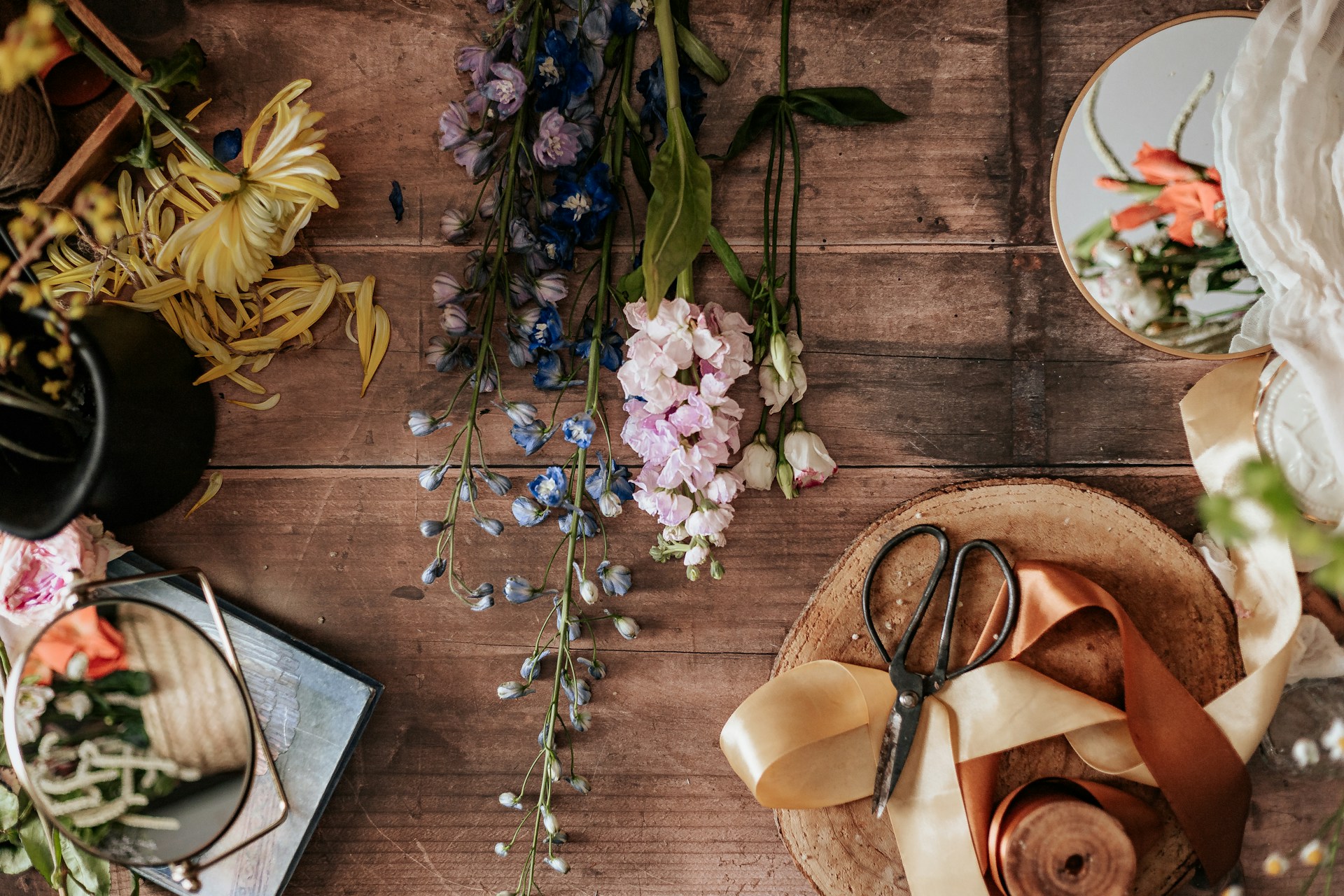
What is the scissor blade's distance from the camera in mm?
811

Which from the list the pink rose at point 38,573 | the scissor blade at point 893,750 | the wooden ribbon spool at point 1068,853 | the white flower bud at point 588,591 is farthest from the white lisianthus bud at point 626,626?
the pink rose at point 38,573

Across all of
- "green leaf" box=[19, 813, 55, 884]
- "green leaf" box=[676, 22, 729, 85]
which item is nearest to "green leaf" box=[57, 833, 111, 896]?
A: "green leaf" box=[19, 813, 55, 884]

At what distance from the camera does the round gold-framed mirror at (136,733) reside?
0.71m

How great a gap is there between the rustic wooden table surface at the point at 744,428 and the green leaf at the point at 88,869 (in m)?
0.18

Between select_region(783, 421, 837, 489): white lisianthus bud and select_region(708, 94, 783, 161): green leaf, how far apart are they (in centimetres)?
28

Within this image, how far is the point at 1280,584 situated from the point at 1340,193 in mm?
374

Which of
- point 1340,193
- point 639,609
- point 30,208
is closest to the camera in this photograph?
point 30,208

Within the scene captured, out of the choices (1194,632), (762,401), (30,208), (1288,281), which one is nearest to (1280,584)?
(1194,632)

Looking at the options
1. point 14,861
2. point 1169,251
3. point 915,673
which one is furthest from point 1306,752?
point 14,861

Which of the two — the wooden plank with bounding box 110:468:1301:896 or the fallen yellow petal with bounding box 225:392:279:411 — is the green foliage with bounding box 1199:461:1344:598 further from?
the fallen yellow petal with bounding box 225:392:279:411

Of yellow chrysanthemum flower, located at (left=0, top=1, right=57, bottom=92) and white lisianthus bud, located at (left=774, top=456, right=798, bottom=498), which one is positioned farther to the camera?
white lisianthus bud, located at (left=774, top=456, right=798, bottom=498)

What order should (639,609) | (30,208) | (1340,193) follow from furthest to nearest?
(639,609)
(1340,193)
(30,208)

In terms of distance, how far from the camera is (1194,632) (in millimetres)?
833

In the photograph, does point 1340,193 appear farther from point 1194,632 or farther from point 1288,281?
point 1194,632
